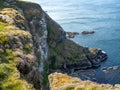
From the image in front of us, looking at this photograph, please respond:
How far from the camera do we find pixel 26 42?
123ft

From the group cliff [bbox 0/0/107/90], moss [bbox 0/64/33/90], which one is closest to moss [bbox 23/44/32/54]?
cliff [bbox 0/0/107/90]

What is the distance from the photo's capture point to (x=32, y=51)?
35375mm

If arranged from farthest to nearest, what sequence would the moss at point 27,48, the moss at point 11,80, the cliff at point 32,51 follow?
the moss at point 27,48 → the cliff at point 32,51 → the moss at point 11,80

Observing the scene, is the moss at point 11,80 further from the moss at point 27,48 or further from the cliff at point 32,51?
the moss at point 27,48

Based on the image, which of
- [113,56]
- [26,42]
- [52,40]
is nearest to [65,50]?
[52,40]

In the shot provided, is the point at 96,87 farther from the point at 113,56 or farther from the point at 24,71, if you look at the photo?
the point at 113,56

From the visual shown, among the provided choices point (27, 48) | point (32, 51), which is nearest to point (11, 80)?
point (27, 48)

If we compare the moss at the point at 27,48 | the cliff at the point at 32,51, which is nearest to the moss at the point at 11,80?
the cliff at the point at 32,51

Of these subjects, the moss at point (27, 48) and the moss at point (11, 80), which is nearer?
the moss at point (11, 80)

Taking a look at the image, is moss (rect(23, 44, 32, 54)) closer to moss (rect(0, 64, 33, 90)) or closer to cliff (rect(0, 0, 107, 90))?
cliff (rect(0, 0, 107, 90))

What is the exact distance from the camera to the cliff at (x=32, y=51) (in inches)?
1054

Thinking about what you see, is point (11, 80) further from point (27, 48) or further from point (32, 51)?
point (32, 51)

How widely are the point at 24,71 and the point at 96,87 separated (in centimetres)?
2916

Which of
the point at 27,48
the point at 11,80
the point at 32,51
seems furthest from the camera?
the point at 32,51
